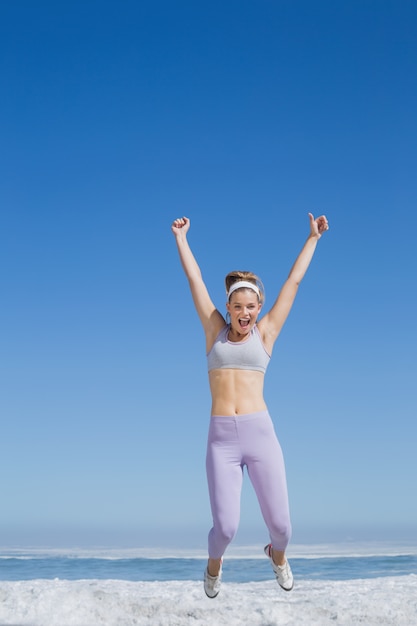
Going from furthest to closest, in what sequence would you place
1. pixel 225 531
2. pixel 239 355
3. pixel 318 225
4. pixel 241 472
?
pixel 318 225 < pixel 239 355 < pixel 241 472 < pixel 225 531

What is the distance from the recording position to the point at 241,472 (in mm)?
6414

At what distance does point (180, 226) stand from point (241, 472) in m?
2.31

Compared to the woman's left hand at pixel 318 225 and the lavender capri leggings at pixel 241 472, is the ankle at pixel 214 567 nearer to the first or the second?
the lavender capri leggings at pixel 241 472

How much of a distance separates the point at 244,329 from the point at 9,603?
5.58 meters

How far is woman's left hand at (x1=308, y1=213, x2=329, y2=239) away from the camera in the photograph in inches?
281

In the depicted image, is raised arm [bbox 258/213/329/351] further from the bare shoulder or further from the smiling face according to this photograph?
the bare shoulder

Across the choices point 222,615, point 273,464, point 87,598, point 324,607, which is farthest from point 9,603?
point 273,464

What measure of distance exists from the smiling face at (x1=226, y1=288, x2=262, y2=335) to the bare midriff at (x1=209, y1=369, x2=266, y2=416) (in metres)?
0.38

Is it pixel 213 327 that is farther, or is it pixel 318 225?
pixel 318 225

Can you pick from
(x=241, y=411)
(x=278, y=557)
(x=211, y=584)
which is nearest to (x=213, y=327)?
(x=241, y=411)

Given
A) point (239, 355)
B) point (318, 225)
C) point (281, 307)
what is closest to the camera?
point (239, 355)

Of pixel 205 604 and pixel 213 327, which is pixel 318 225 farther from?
pixel 205 604

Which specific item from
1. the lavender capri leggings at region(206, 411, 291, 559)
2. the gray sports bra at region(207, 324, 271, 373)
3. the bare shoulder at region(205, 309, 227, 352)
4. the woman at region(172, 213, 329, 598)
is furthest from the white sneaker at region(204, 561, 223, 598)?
the bare shoulder at region(205, 309, 227, 352)

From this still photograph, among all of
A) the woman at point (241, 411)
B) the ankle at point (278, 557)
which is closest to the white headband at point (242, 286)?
the woman at point (241, 411)
